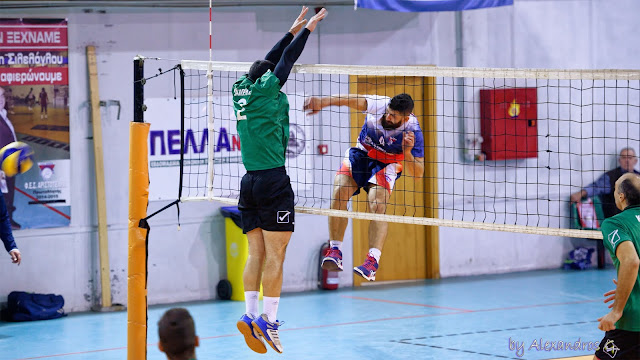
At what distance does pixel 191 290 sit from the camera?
47.5 feet

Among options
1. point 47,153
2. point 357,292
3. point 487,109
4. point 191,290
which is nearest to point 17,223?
point 47,153

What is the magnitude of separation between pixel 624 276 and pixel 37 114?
9208 mm

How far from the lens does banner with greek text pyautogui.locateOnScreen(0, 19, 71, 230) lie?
13344 mm

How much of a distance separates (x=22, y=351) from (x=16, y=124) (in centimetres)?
359

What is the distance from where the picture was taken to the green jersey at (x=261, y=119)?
8.70 meters

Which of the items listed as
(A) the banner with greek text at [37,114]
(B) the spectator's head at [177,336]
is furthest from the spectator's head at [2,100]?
(B) the spectator's head at [177,336]

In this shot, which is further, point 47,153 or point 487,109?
point 487,109

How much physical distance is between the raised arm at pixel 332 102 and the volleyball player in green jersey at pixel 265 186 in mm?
458

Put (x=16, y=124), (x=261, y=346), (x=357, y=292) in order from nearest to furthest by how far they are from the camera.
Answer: (x=261, y=346), (x=16, y=124), (x=357, y=292)

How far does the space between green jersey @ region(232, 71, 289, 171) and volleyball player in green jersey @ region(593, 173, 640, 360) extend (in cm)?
315

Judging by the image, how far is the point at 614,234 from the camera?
6.87m

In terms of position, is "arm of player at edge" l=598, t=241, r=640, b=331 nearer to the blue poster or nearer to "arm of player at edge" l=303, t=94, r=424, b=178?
"arm of player at edge" l=303, t=94, r=424, b=178

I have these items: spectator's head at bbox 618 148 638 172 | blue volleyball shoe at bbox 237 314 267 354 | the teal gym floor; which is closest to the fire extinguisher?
the teal gym floor

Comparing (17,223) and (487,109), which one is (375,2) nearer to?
(487,109)
